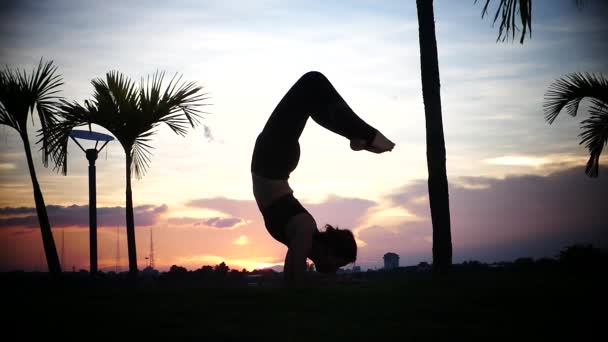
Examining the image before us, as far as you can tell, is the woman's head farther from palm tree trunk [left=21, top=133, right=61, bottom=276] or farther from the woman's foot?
palm tree trunk [left=21, top=133, right=61, bottom=276]

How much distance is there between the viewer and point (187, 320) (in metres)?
2.92

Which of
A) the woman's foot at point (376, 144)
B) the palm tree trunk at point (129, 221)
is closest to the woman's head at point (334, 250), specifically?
the woman's foot at point (376, 144)

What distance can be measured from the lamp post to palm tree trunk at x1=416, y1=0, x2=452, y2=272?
7002 millimetres

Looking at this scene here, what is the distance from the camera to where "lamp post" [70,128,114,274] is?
38.5 ft

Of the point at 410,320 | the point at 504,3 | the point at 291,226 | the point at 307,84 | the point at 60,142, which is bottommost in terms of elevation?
the point at 410,320

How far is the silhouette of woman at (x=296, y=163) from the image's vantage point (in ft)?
12.7

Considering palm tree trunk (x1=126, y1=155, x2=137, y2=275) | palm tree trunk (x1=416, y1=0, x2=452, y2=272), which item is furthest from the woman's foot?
palm tree trunk (x1=126, y1=155, x2=137, y2=275)

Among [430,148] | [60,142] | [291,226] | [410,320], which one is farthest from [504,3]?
[60,142]

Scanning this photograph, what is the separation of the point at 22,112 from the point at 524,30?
9702 millimetres

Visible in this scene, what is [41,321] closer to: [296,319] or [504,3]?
[296,319]

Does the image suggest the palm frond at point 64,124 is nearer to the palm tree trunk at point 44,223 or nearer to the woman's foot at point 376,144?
the palm tree trunk at point 44,223

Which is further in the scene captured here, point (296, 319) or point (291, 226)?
point (291, 226)

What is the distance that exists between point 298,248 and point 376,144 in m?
0.95

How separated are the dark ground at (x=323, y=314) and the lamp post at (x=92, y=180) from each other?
790 cm
